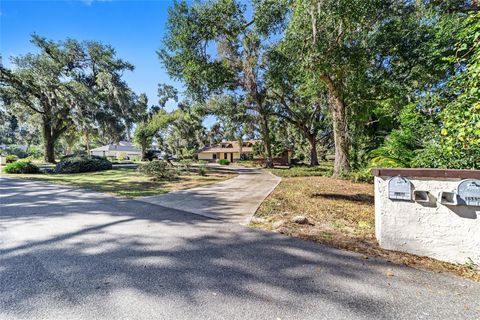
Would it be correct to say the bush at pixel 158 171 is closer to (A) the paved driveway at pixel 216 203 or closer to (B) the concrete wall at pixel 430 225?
(A) the paved driveway at pixel 216 203

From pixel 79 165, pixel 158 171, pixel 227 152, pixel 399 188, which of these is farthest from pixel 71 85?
pixel 227 152

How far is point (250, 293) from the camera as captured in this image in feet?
7.00

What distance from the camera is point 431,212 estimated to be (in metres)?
2.75

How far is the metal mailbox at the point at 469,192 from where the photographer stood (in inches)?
96.8

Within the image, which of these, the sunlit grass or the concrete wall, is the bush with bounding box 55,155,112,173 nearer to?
the sunlit grass

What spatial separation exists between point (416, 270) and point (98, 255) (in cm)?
381

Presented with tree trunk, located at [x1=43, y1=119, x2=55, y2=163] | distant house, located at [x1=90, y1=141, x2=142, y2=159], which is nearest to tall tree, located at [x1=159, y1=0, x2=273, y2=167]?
tree trunk, located at [x1=43, y1=119, x2=55, y2=163]

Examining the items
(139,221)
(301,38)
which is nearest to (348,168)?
(301,38)

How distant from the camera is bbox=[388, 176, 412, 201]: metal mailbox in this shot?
282 cm

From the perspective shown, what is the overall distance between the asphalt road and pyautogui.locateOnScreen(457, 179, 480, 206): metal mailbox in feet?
2.72

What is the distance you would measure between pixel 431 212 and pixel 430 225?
17 cm

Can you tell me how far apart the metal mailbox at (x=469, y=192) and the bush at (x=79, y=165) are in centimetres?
1752

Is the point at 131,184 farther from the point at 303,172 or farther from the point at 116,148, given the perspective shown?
the point at 116,148

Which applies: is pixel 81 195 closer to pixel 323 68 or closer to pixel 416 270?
pixel 416 270
